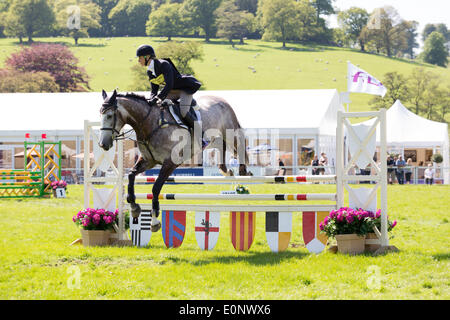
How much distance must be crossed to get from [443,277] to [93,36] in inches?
3842

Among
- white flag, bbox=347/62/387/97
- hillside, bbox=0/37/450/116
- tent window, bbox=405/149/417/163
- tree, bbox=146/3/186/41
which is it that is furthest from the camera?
tree, bbox=146/3/186/41

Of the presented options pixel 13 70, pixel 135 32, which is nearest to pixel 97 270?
pixel 13 70

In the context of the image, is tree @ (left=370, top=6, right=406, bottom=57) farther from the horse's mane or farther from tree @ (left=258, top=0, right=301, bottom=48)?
the horse's mane

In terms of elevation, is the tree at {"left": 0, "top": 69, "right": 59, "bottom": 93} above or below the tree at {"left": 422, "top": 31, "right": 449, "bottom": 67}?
below

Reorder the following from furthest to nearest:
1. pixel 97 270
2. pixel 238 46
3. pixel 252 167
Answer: pixel 238 46
pixel 252 167
pixel 97 270

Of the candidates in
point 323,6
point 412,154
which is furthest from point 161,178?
point 323,6

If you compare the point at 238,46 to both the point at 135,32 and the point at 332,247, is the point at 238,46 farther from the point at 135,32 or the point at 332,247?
the point at 332,247

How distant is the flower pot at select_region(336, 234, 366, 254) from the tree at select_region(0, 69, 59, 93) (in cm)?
5051

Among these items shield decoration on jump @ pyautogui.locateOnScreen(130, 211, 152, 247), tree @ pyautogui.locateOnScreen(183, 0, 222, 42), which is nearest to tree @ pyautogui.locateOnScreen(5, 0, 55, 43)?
tree @ pyautogui.locateOnScreen(183, 0, 222, 42)

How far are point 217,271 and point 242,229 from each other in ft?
5.26

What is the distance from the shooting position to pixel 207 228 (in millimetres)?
7332

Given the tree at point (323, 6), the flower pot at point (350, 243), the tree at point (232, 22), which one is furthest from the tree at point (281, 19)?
the flower pot at point (350, 243)

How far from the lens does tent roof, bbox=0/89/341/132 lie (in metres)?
26.1

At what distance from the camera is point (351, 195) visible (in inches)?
280
